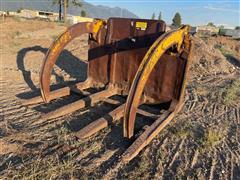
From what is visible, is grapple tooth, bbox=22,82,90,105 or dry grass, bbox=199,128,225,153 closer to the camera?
dry grass, bbox=199,128,225,153

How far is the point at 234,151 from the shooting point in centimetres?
347

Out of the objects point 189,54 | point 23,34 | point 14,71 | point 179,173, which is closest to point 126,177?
point 179,173

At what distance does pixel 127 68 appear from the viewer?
4652mm

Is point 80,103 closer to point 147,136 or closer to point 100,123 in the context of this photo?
point 100,123

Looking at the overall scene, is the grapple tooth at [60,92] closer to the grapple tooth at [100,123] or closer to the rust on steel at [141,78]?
the grapple tooth at [100,123]

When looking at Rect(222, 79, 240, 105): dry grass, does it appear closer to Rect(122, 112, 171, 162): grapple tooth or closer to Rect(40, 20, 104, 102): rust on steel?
Rect(122, 112, 171, 162): grapple tooth

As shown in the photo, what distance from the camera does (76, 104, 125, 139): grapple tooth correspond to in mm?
3346

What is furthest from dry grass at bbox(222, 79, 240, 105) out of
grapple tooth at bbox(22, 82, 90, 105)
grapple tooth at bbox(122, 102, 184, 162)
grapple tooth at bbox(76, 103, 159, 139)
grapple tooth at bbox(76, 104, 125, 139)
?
grapple tooth at bbox(22, 82, 90, 105)

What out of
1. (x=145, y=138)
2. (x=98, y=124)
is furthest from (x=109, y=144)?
(x=145, y=138)

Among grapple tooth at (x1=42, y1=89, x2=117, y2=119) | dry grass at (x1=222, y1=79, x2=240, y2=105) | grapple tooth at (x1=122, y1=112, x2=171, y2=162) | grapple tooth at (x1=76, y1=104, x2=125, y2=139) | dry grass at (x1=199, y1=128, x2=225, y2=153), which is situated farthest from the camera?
dry grass at (x1=222, y1=79, x2=240, y2=105)

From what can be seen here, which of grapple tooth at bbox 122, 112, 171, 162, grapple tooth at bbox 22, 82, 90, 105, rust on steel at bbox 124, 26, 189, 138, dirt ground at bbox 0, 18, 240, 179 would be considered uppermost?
rust on steel at bbox 124, 26, 189, 138

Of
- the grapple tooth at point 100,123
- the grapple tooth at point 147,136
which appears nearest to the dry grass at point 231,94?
the grapple tooth at point 147,136

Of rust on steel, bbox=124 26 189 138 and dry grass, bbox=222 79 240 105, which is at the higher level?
rust on steel, bbox=124 26 189 138

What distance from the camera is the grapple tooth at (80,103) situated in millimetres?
3932
